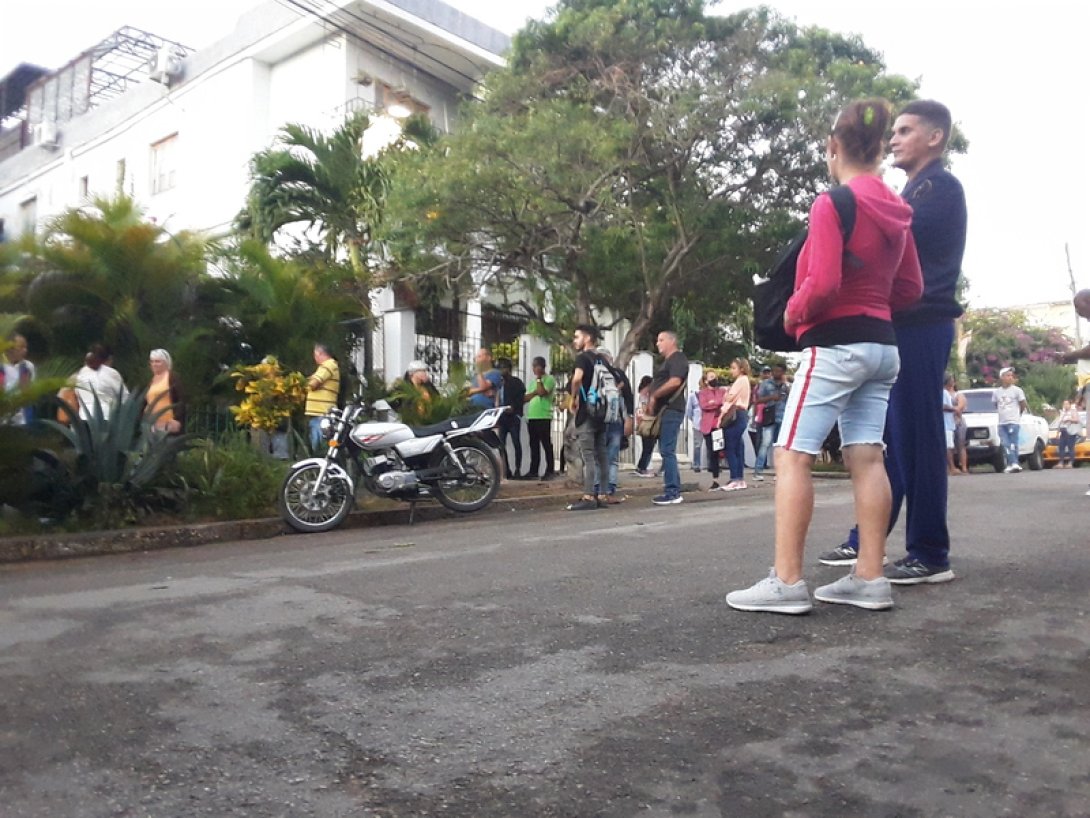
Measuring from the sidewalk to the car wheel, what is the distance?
9847 millimetres

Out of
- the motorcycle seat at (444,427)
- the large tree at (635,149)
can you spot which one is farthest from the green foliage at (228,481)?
the large tree at (635,149)

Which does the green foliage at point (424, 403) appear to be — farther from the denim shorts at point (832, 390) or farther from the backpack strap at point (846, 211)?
the backpack strap at point (846, 211)

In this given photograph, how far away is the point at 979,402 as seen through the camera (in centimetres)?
2034

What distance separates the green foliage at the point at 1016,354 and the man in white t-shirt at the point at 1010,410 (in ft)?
Answer: 99.1

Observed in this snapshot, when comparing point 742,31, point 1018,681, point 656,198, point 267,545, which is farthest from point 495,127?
point 1018,681

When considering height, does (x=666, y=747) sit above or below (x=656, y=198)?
below

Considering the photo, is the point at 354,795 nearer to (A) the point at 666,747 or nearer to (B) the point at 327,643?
(A) the point at 666,747

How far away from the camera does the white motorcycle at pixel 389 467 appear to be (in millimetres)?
9367

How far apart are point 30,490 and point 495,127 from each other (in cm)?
611

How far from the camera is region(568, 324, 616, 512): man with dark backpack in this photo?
10.3m

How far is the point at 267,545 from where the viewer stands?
333 inches

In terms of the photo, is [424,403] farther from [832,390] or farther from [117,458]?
[832,390]

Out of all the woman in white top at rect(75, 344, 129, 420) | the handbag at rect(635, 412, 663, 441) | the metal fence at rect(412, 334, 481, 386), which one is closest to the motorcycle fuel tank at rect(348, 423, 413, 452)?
the woman in white top at rect(75, 344, 129, 420)

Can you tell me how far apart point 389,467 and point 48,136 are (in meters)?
24.0
